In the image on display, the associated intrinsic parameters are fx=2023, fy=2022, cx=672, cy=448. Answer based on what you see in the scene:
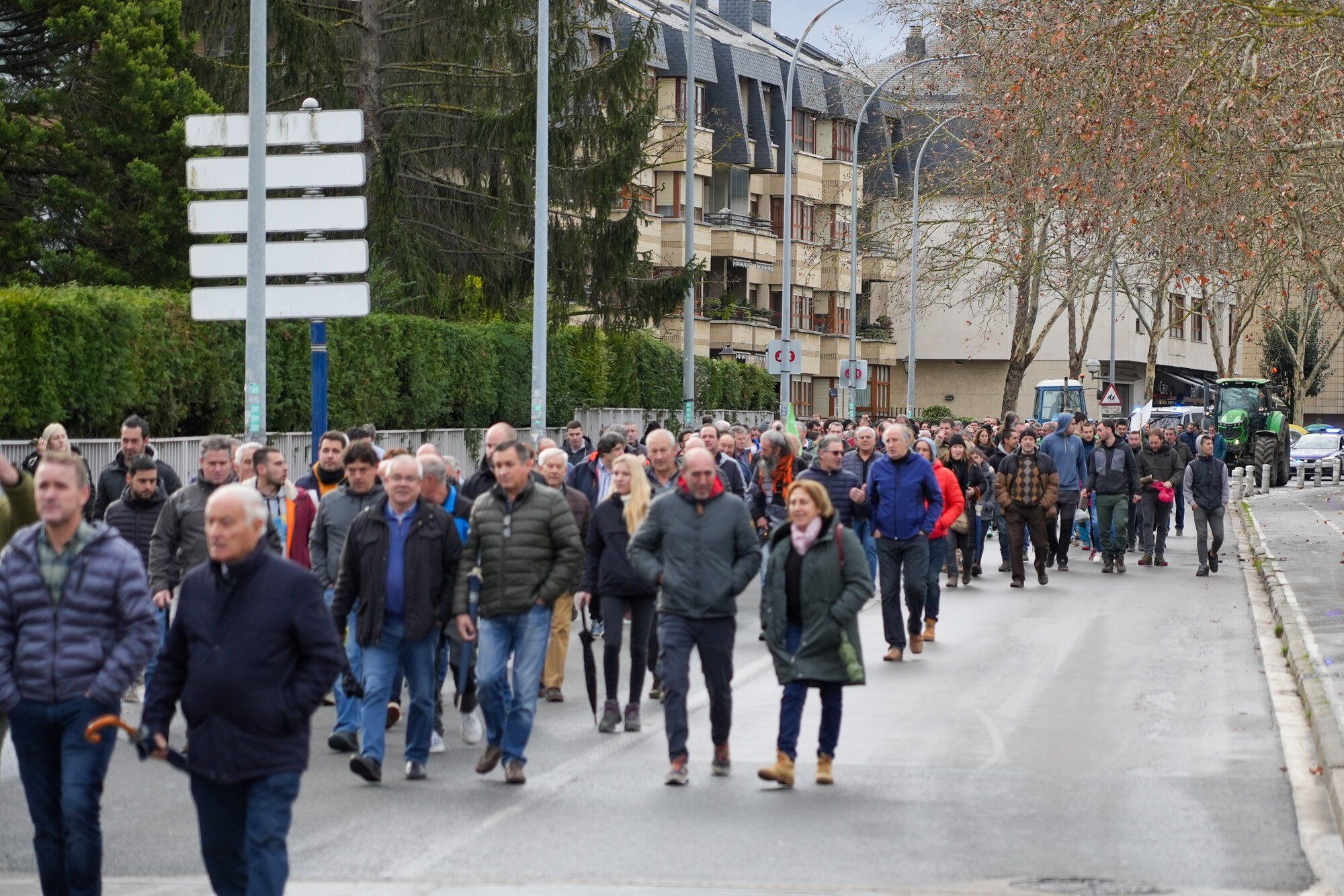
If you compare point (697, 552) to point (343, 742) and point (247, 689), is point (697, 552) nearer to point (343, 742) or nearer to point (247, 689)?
point (343, 742)

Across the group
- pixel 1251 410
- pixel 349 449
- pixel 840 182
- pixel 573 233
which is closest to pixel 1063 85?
pixel 349 449

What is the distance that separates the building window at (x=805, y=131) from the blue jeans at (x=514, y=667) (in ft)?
219

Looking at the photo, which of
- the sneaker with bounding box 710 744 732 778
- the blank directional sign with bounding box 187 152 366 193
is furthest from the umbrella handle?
the blank directional sign with bounding box 187 152 366 193

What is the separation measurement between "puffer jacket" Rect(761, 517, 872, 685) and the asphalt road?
0.61m

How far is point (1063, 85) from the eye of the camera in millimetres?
20781

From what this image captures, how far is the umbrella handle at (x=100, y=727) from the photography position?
250 inches

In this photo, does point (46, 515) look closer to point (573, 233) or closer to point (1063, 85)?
point (1063, 85)

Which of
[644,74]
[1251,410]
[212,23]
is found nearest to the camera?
[212,23]

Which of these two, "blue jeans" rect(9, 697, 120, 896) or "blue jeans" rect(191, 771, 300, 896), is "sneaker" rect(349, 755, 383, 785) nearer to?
"blue jeans" rect(9, 697, 120, 896)

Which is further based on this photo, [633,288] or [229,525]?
[633,288]

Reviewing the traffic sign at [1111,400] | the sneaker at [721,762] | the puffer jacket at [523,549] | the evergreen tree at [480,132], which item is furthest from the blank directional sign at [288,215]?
the traffic sign at [1111,400]

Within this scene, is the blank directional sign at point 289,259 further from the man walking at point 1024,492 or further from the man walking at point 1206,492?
the man walking at point 1206,492

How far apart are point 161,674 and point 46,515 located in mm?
758

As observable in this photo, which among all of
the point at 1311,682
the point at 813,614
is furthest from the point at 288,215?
the point at 1311,682
